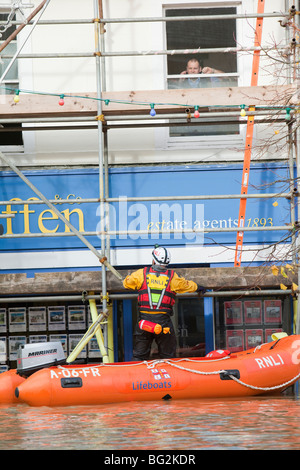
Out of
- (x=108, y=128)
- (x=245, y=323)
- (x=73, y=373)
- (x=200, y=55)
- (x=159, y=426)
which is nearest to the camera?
(x=159, y=426)

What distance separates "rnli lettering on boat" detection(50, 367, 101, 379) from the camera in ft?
31.1

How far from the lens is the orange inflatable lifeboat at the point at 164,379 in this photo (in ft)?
31.0

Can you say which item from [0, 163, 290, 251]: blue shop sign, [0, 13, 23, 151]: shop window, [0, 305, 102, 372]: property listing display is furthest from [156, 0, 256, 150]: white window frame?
[0, 305, 102, 372]: property listing display

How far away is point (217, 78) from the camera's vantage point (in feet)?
42.0

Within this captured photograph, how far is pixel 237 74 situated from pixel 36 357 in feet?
18.2

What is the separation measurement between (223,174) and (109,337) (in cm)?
306

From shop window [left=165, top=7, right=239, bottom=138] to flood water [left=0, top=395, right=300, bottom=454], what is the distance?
17.1 feet

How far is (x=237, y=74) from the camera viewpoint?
12.6 m

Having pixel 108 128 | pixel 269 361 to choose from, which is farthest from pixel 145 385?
pixel 108 128

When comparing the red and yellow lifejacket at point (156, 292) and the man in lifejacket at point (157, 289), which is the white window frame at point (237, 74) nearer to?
the man in lifejacket at point (157, 289)
